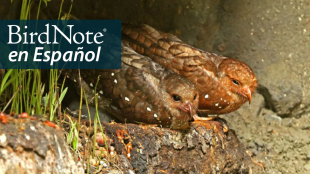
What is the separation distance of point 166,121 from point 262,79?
1565 millimetres

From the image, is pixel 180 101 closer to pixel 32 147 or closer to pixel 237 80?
pixel 237 80

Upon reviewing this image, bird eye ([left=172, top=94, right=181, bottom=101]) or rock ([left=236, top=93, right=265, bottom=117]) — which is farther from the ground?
bird eye ([left=172, top=94, right=181, bottom=101])

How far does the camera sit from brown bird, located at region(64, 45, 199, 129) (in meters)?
3.59

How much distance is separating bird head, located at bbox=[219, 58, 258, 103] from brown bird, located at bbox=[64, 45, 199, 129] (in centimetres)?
47

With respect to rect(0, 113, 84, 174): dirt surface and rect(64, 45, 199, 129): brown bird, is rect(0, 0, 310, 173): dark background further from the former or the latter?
rect(0, 113, 84, 174): dirt surface

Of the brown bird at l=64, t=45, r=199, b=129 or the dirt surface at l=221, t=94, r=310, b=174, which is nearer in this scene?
the brown bird at l=64, t=45, r=199, b=129

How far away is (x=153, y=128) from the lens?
3.41 meters

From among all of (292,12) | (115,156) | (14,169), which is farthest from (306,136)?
(14,169)

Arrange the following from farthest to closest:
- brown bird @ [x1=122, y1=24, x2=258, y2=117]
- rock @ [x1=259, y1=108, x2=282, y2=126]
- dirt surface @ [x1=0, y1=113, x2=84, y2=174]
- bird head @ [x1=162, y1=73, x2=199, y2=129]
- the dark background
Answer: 1. rock @ [x1=259, y1=108, x2=282, y2=126]
2. the dark background
3. brown bird @ [x1=122, y1=24, x2=258, y2=117]
4. bird head @ [x1=162, y1=73, x2=199, y2=129]
5. dirt surface @ [x1=0, y1=113, x2=84, y2=174]

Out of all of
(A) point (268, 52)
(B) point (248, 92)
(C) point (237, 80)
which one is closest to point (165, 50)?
(C) point (237, 80)

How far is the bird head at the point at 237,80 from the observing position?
4.02 metres

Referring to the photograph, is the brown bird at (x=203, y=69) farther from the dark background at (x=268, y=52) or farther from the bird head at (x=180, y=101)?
the dark background at (x=268, y=52)

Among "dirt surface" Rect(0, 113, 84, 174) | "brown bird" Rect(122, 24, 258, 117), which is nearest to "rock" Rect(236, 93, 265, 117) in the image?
"brown bird" Rect(122, 24, 258, 117)

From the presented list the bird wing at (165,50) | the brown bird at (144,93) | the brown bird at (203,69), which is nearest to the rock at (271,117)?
the brown bird at (203,69)
